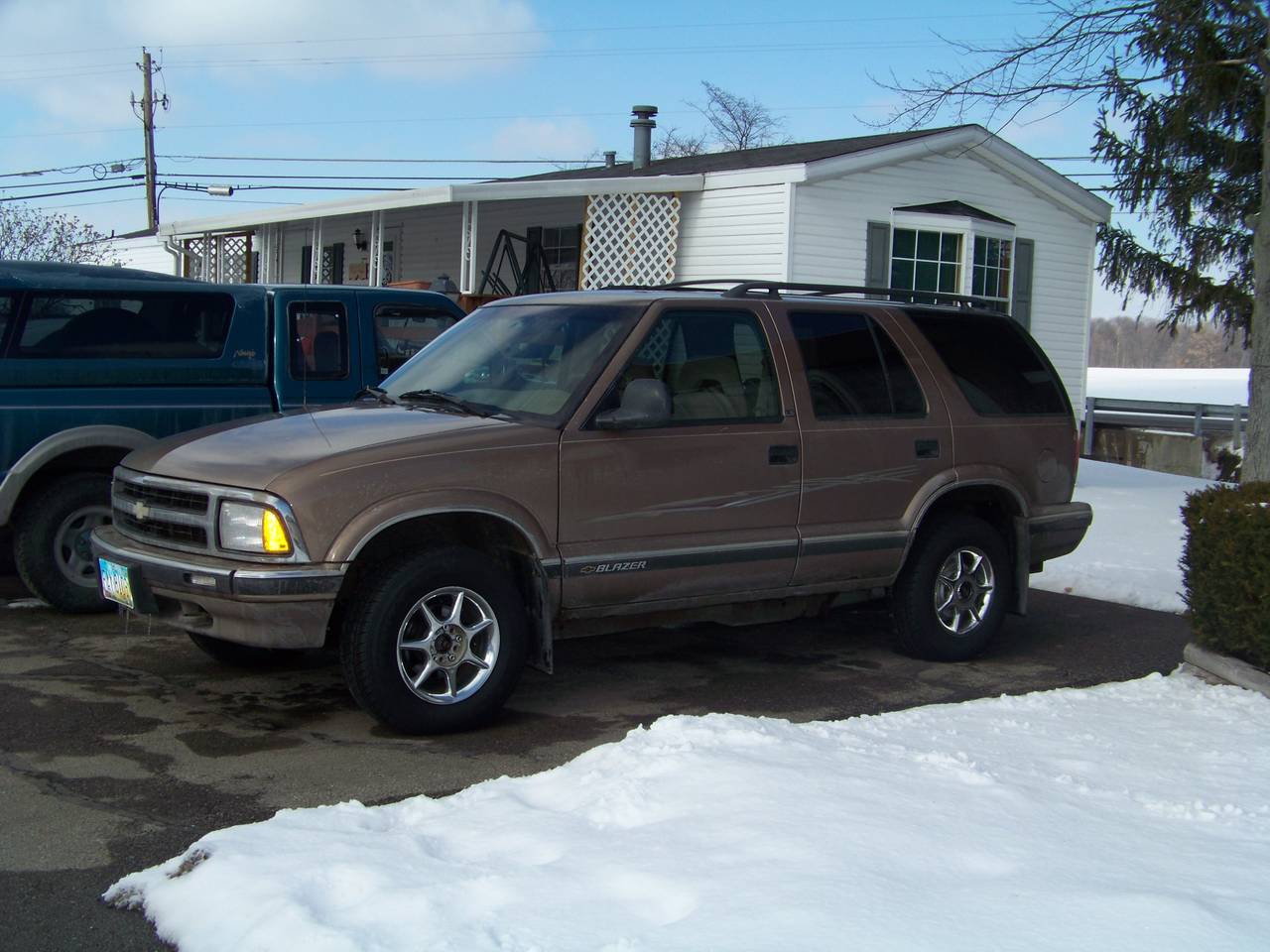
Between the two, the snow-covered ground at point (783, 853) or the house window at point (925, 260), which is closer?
the snow-covered ground at point (783, 853)

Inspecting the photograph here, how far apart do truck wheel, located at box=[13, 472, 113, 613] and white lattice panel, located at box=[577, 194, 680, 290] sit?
28.5 feet

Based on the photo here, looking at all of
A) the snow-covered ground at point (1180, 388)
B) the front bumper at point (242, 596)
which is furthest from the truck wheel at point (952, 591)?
the snow-covered ground at point (1180, 388)

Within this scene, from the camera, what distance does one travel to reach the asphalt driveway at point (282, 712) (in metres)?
4.16

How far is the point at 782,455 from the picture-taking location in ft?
20.4

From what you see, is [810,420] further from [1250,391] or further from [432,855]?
[1250,391]

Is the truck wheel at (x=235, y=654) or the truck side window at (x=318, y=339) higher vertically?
the truck side window at (x=318, y=339)

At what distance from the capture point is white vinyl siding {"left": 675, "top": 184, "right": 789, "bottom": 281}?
1470cm

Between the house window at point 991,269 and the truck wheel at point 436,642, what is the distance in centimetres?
1226

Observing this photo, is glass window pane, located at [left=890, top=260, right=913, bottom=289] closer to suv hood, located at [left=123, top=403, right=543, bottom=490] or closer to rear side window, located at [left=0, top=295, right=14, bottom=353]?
rear side window, located at [left=0, top=295, right=14, bottom=353]

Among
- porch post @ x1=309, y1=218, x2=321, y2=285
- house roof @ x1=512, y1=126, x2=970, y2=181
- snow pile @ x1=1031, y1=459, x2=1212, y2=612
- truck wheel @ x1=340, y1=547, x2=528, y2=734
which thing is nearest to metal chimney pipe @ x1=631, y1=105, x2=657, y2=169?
house roof @ x1=512, y1=126, x2=970, y2=181

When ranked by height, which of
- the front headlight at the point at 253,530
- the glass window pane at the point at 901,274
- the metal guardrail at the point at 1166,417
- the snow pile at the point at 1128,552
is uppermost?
the glass window pane at the point at 901,274

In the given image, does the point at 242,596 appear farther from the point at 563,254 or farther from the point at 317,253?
the point at 317,253

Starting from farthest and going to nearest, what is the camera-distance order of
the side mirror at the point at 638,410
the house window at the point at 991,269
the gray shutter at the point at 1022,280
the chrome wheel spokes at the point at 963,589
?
the gray shutter at the point at 1022,280 < the house window at the point at 991,269 < the chrome wheel spokes at the point at 963,589 < the side mirror at the point at 638,410

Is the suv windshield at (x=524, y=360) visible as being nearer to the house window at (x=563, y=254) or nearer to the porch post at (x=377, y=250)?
the porch post at (x=377, y=250)
